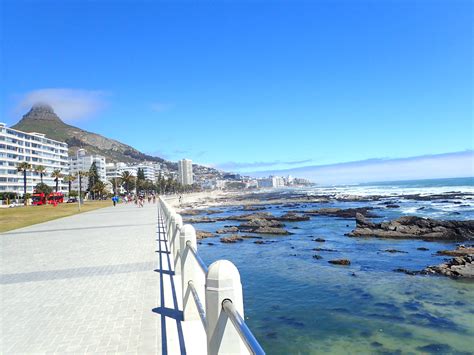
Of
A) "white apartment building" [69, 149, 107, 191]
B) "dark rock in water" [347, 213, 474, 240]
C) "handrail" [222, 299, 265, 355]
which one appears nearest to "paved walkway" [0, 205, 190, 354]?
"handrail" [222, 299, 265, 355]

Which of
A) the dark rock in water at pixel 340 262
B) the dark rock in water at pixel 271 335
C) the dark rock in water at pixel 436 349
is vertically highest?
the dark rock in water at pixel 271 335

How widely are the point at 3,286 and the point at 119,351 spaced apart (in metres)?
5.20

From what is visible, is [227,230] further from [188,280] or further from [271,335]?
[188,280]

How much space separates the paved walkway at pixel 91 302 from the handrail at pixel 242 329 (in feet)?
6.90

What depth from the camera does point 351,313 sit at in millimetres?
10453

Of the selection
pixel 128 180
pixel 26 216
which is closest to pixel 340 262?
pixel 26 216

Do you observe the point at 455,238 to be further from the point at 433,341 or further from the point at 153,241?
the point at 153,241

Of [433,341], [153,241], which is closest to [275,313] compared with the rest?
[433,341]

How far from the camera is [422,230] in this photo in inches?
1017

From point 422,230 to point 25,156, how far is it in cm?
9628

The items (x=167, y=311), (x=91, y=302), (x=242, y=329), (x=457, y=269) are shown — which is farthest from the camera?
(x=457, y=269)

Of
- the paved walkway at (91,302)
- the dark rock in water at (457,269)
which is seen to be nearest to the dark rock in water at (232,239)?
the paved walkway at (91,302)

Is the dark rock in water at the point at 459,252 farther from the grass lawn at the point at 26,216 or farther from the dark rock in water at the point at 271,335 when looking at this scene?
the grass lawn at the point at 26,216

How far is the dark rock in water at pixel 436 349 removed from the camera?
8258mm
